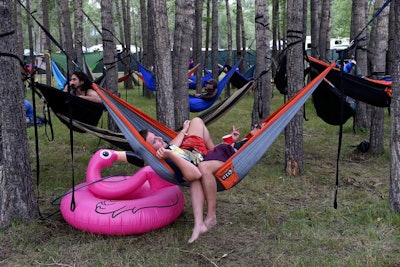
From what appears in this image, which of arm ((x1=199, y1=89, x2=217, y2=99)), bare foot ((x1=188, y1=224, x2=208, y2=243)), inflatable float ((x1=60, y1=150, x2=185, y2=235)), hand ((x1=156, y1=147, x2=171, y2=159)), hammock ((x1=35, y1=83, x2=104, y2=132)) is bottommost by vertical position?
bare foot ((x1=188, y1=224, x2=208, y2=243))

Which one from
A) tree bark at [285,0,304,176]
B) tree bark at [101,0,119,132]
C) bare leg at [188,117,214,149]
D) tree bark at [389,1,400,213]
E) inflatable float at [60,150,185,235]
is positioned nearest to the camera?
inflatable float at [60,150,185,235]

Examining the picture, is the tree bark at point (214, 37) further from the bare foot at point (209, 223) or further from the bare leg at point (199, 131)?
the bare foot at point (209, 223)

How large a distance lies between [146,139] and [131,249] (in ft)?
2.40

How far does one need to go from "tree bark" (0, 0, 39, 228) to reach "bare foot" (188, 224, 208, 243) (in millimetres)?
1151

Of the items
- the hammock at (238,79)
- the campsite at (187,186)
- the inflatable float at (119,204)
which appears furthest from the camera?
the hammock at (238,79)

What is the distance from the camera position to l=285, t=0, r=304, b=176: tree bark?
3.98 m

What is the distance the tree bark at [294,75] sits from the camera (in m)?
3.98

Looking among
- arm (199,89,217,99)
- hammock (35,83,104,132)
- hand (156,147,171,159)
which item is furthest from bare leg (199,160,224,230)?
arm (199,89,217,99)

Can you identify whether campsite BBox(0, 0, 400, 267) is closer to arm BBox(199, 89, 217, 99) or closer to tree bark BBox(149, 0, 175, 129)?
tree bark BBox(149, 0, 175, 129)

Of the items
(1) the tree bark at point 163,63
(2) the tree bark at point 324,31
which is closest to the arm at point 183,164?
(1) the tree bark at point 163,63

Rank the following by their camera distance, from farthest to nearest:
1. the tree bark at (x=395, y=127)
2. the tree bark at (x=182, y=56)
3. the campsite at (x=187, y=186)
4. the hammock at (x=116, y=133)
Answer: the tree bark at (x=182, y=56)
the hammock at (x=116, y=133)
the tree bark at (x=395, y=127)
the campsite at (x=187, y=186)

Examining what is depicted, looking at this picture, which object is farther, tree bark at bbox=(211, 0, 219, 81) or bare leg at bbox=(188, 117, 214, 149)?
tree bark at bbox=(211, 0, 219, 81)

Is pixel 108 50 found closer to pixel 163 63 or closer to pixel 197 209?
pixel 163 63

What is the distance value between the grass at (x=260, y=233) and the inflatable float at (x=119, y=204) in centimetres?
9
